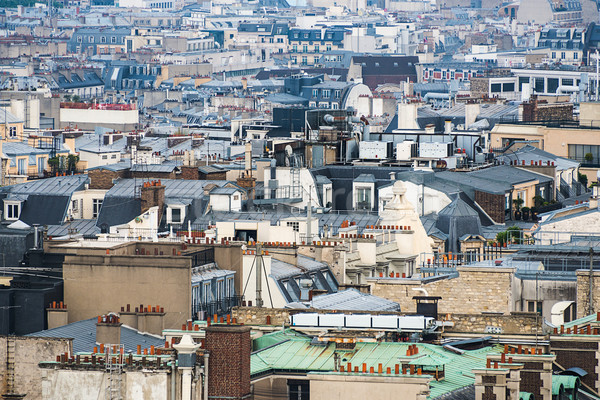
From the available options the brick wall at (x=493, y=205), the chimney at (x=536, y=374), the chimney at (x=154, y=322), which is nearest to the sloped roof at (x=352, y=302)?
the chimney at (x=154, y=322)

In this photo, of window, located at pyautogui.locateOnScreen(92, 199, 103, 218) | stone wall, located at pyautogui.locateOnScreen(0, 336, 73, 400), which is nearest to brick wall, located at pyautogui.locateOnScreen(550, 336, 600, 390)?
stone wall, located at pyautogui.locateOnScreen(0, 336, 73, 400)

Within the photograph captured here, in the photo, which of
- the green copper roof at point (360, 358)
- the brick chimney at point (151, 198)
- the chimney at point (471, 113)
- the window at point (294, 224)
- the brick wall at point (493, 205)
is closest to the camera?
the green copper roof at point (360, 358)

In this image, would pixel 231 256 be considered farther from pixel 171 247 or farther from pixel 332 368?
pixel 332 368

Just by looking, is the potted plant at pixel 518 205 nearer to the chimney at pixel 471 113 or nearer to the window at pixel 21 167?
the window at pixel 21 167

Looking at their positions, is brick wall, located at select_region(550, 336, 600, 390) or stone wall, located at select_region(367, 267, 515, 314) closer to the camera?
brick wall, located at select_region(550, 336, 600, 390)

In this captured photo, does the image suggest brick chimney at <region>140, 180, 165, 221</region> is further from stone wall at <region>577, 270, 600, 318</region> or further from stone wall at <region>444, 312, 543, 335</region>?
stone wall at <region>444, 312, 543, 335</region>

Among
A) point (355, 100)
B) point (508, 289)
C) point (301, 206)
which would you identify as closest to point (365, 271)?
point (508, 289)

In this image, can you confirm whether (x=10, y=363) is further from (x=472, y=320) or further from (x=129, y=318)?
(x=472, y=320)
